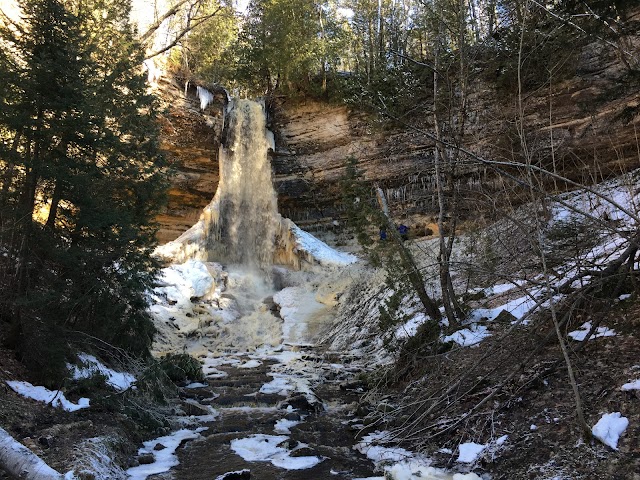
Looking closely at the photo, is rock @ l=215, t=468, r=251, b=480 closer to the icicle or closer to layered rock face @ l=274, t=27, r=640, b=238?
layered rock face @ l=274, t=27, r=640, b=238

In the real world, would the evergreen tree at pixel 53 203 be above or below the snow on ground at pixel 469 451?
above

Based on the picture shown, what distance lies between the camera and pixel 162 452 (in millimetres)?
A: 5867

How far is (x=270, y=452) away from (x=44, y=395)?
9.97 ft

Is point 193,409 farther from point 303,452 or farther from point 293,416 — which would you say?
point 303,452

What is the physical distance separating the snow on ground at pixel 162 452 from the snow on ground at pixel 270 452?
0.74 metres

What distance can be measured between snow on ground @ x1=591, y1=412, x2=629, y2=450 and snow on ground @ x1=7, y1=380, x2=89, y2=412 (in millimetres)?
6023

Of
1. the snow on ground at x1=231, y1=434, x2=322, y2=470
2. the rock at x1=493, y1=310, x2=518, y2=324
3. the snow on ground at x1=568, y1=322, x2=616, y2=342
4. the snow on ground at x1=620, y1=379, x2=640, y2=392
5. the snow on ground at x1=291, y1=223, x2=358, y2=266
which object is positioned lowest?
the snow on ground at x1=231, y1=434, x2=322, y2=470

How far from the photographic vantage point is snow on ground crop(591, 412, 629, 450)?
11.8ft

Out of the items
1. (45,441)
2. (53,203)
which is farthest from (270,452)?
(53,203)

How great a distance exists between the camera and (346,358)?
458 inches

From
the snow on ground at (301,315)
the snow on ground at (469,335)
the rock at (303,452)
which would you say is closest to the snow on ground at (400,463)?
the rock at (303,452)

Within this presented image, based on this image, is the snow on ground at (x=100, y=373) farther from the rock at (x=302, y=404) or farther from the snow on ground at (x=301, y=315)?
the snow on ground at (x=301, y=315)

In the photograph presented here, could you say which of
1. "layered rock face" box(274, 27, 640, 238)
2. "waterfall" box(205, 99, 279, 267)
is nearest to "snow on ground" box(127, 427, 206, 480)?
"layered rock face" box(274, 27, 640, 238)

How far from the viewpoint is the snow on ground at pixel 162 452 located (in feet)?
16.9
